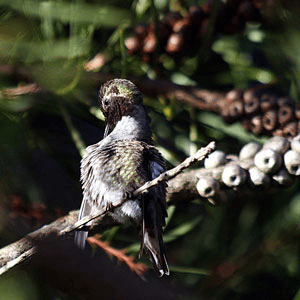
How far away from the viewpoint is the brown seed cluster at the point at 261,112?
89cm

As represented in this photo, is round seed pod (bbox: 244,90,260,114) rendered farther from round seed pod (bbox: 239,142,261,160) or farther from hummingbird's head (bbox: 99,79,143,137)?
hummingbird's head (bbox: 99,79,143,137)

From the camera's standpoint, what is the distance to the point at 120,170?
0.56m

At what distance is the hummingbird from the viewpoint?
1.76 ft

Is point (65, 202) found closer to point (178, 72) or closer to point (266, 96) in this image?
point (178, 72)

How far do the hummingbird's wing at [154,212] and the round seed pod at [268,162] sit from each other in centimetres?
17

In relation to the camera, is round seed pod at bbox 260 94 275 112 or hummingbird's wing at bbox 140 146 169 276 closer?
hummingbird's wing at bbox 140 146 169 276

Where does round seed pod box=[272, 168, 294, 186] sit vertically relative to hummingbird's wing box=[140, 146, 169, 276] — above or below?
below

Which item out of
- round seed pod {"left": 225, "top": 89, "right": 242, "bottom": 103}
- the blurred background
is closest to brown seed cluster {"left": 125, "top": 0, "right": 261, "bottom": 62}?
the blurred background

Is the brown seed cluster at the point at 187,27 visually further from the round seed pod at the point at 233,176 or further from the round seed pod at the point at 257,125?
the round seed pod at the point at 233,176

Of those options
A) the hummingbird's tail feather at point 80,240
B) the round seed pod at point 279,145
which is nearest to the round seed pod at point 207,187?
the round seed pod at point 279,145

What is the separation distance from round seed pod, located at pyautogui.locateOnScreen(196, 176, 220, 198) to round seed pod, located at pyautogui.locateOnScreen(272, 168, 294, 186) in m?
0.09

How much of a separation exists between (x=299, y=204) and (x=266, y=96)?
25 centimetres

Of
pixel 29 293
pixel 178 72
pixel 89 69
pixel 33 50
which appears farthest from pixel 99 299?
pixel 178 72

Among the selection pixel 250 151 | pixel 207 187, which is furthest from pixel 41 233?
pixel 250 151
